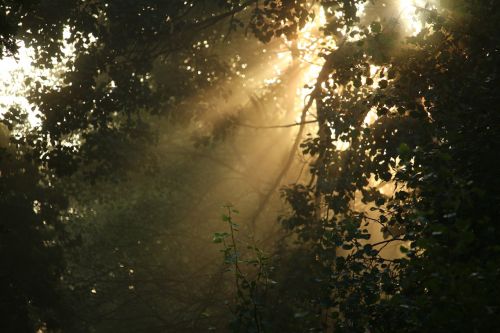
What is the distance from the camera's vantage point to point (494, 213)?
530 cm

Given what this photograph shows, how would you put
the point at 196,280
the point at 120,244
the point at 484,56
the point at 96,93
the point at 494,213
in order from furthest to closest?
the point at 120,244
the point at 196,280
the point at 96,93
the point at 484,56
the point at 494,213

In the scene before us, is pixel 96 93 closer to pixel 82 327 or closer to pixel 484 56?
pixel 484 56

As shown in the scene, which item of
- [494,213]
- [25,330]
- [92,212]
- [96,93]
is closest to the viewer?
[494,213]

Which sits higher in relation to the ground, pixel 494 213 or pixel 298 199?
pixel 298 199

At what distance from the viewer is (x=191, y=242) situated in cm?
2445

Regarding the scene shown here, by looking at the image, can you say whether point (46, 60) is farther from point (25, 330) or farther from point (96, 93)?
point (25, 330)

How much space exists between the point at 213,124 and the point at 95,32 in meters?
5.36

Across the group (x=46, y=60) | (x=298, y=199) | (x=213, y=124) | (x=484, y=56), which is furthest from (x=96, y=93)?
(x=484, y=56)

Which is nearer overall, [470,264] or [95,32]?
[470,264]

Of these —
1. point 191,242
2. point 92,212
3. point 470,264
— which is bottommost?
point 470,264

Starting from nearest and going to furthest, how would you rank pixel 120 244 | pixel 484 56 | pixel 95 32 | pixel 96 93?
pixel 484 56, pixel 95 32, pixel 96 93, pixel 120 244

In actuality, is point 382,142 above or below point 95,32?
below

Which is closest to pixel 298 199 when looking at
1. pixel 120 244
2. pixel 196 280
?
pixel 196 280

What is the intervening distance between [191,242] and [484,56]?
18.1 meters
